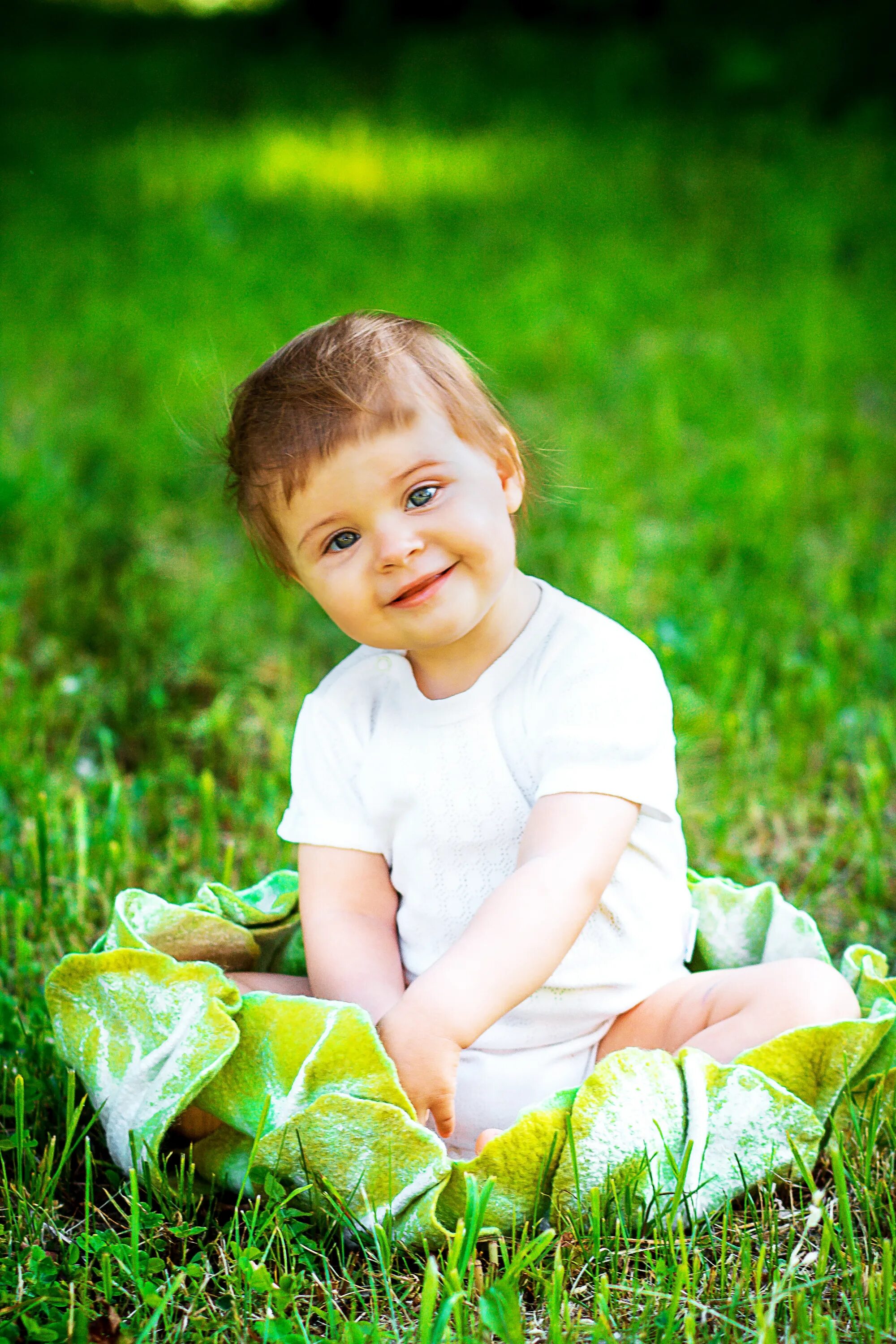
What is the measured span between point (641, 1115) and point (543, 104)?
938cm

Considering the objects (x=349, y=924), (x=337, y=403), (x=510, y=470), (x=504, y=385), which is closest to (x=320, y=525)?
(x=337, y=403)

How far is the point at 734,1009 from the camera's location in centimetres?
158

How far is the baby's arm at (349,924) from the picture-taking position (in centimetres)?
163

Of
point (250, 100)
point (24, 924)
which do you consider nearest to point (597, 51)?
point (250, 100)

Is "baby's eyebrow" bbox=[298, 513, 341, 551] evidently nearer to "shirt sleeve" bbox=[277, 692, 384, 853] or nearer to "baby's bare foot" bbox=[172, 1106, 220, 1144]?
"shirt sleeve" bbox=[277, 692, 384, 853]

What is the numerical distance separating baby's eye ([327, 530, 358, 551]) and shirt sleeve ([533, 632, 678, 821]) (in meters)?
0.27

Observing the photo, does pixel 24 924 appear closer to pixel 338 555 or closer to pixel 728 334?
pixel 338 555

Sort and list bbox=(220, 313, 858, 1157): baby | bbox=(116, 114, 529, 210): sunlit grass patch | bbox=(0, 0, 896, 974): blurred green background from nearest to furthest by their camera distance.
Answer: bbox=(220, 313, 858, 1157): baby → bbox=(0, 0, 896, 974): blurred green background → bbox=(116, 114, 529, 210): sunlit grass patch

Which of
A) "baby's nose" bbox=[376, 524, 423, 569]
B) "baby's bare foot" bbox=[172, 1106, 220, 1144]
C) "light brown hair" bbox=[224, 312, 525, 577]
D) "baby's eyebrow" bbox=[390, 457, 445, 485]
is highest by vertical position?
"light brown hair" bbox=[224, 312, 525, 577]

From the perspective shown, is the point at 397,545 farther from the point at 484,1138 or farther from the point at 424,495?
the point at 484,1138

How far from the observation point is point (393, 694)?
1722 millimetres

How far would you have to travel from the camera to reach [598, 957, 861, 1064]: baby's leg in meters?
1.54

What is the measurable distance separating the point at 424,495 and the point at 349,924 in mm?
530

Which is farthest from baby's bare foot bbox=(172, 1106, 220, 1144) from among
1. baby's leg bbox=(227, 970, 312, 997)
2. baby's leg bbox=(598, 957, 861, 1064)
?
baby's leg bbox=(598, 957, 861, 1064)
